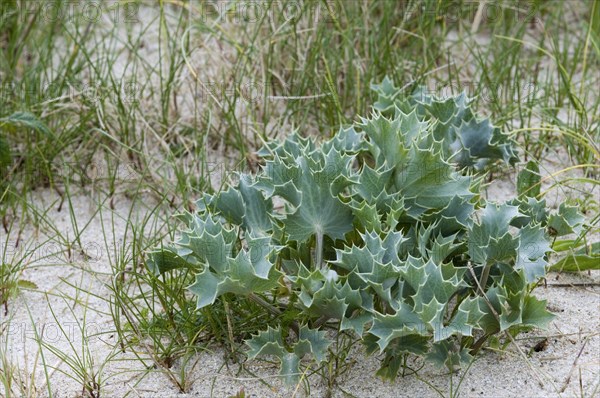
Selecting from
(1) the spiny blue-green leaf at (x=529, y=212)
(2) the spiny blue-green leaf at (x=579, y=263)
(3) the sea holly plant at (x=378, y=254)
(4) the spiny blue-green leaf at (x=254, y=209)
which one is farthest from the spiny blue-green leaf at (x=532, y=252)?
(4) the spiny blue-green leaf at (x=254, y=209)

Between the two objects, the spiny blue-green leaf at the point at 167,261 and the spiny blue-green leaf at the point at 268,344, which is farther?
the spiny blue-green leaf at the point at 167,261

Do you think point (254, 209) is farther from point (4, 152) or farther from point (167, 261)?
point (4, 152)

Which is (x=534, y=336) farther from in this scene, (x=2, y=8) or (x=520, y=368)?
(x=2, y=8)

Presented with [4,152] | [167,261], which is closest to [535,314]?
[167,261]

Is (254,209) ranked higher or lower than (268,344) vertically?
higher

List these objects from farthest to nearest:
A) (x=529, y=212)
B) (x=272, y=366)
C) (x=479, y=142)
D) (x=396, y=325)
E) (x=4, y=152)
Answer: (x=4, y=152) < (x=479, y=142) < (x=529, y=212) < (x=272, y=366) < (x=396, y=325)

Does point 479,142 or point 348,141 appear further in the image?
point 479,142

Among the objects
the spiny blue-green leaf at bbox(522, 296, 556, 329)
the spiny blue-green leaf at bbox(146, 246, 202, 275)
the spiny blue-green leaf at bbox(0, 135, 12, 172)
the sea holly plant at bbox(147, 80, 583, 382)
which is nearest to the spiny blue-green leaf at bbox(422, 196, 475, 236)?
the sea holly plant at bbox(147, 80, 583, 382)

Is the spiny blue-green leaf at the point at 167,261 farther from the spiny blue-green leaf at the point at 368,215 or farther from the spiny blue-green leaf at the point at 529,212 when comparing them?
the spiny blue-green leaf at the point at 529,212

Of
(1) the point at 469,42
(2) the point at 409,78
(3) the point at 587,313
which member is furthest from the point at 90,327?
(1) the point at 469,42
